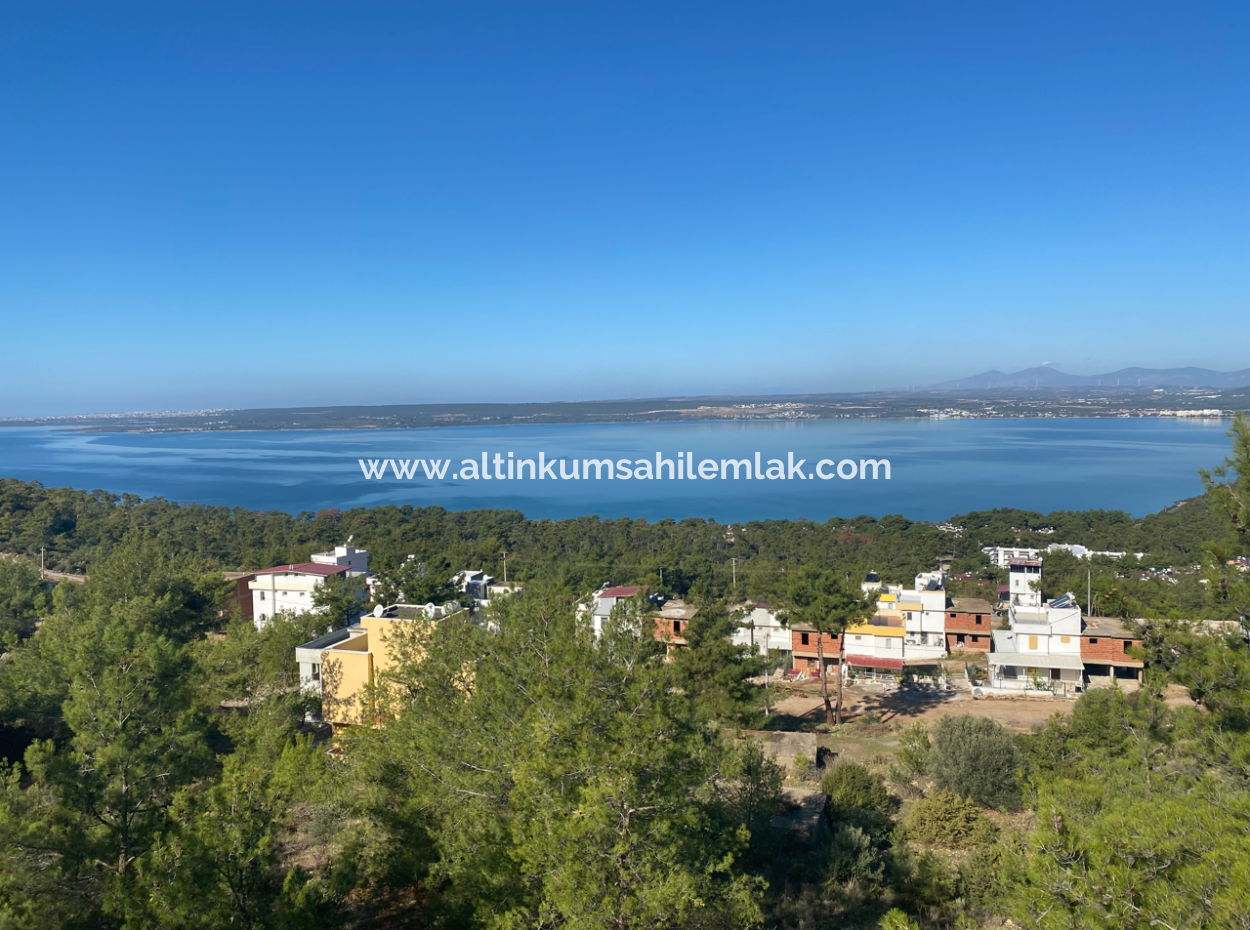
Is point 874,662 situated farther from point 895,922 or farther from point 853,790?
point 895,922

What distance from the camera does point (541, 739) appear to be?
340 cm

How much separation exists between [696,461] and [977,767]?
73.7 metres

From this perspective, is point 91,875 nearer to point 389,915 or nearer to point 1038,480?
point 389,915

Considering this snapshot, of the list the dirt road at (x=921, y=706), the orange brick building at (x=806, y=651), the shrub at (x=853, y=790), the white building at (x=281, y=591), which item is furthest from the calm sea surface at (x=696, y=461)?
the shrub at (x=853, y=790)

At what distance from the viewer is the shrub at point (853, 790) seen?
7098mm

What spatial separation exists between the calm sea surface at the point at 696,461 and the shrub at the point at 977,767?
39742 mm

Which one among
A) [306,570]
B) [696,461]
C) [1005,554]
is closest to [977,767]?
[306,570]

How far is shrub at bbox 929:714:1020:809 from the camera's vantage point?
24.6ft

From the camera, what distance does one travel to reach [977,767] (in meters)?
7.60

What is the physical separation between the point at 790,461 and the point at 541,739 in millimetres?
78535

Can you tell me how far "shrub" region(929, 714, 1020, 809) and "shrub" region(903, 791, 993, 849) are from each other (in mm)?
600

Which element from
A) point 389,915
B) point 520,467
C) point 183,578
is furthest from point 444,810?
point 520,467

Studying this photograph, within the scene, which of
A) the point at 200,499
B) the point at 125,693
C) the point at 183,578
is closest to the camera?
the point at 125,693

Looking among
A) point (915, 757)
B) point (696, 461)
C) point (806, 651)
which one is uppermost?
point (915, 757)
